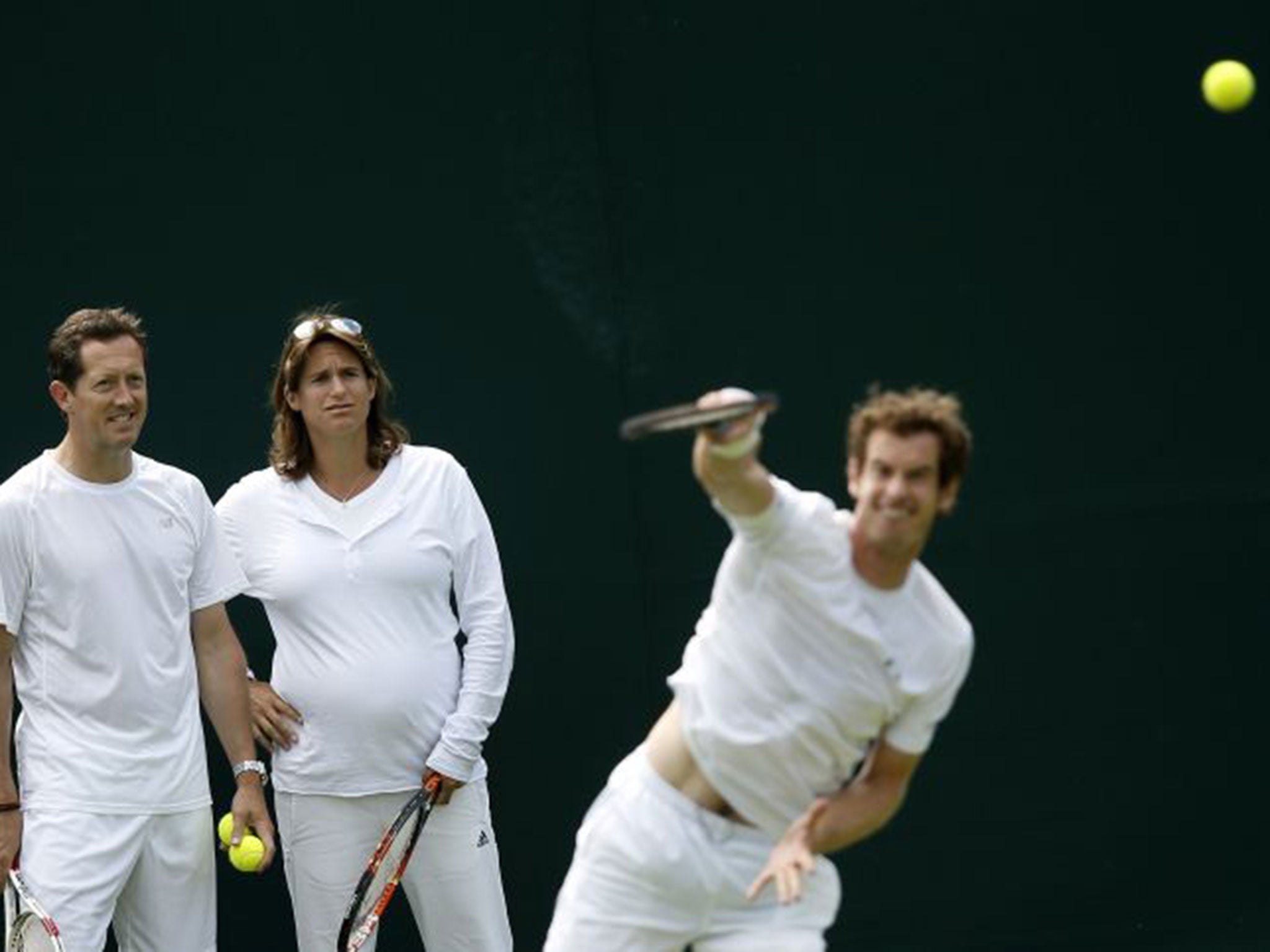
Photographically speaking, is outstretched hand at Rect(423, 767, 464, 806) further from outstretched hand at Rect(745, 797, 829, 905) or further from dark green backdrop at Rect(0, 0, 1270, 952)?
outstretched hand at Rect(745, 797, 829, 905)

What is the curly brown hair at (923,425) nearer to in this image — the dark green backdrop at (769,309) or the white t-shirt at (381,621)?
the white t-shirt at (381,621)

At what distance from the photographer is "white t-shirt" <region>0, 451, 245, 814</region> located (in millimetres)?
6016

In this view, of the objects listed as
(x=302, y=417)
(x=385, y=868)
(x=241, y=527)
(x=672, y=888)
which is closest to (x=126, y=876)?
(x=385, y=868)

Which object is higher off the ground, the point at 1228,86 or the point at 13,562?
the point at 1228,86

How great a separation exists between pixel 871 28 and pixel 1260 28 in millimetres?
941

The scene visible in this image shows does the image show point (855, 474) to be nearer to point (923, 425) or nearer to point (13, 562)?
point (923, 425)

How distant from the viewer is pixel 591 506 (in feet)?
22.6

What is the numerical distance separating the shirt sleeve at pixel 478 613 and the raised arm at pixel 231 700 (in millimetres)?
432

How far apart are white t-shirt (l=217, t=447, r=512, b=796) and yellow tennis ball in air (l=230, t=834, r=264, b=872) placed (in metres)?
0.16

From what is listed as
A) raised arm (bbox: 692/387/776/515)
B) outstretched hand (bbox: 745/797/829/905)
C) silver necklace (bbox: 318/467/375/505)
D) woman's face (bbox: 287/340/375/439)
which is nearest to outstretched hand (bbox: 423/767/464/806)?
silver necklace (bbox: 318/467/375/505)

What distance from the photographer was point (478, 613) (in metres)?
6.35

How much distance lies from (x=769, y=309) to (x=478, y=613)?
1.10 m

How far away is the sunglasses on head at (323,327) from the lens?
6.31 meters

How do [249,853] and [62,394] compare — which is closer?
[62,394]
